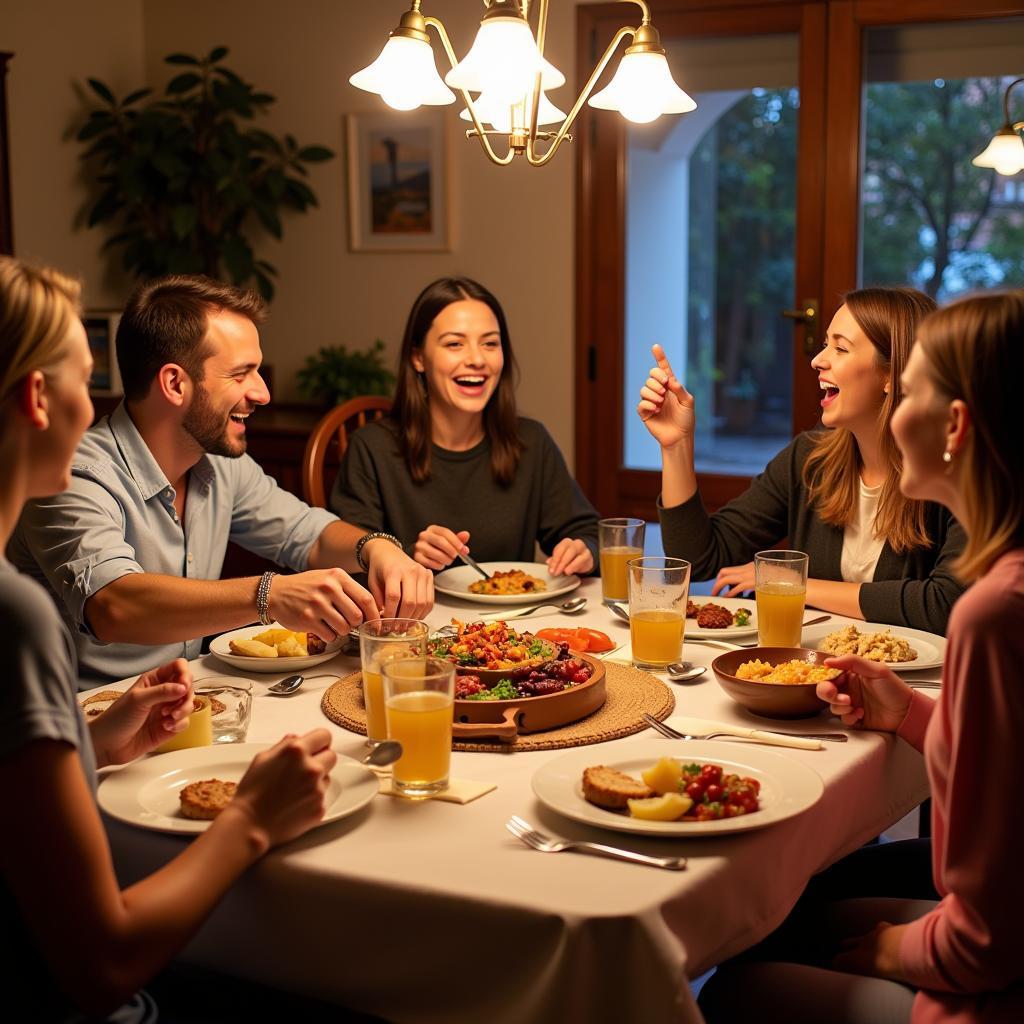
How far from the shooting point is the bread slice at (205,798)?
4.30 feet

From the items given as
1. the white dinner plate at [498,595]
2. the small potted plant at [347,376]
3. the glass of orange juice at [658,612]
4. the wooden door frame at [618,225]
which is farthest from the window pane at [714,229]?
the glass of orange juice at [658,612]

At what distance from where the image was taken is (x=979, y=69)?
13.5ft

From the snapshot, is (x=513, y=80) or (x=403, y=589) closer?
(x=513, y=80)

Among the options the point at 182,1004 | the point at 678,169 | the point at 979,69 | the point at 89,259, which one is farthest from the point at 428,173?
the point at 182,1004

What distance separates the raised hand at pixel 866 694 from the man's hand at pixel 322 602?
25.0 inches

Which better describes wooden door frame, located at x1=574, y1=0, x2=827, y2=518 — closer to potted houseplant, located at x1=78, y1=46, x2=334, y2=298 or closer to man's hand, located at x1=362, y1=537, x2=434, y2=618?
potted houseplant, located at x1=78, y1=46, x2=334, y2=298

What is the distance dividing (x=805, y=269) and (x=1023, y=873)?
344cm

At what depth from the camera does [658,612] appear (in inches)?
74.4

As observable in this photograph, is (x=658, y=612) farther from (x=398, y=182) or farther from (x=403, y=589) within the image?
(x=398, y=182)

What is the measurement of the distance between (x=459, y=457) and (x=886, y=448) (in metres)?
1.08

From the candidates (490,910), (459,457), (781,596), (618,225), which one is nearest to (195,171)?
(618,225)

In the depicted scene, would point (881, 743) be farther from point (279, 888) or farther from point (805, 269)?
point (805, 269)

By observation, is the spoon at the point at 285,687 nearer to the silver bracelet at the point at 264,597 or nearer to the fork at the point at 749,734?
the silver bracelet at the point at 264,597

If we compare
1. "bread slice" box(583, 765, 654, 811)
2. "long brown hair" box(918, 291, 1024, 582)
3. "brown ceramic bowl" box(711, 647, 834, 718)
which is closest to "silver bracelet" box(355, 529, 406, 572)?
"brown ceramic bowl" box(711, 647, 834, 718)
